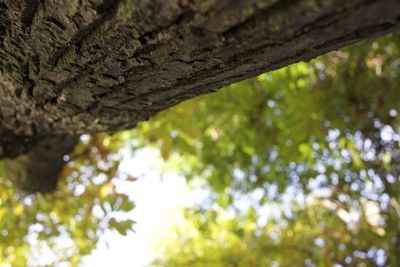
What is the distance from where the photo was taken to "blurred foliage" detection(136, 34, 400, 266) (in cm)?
208

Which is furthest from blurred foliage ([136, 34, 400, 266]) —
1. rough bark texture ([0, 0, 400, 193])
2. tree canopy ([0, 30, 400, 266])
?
rough bark texture ([0, 0, 400, 193])

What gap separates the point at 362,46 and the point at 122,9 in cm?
171

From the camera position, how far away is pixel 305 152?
2195 mm

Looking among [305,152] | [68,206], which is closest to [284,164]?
[305,152]

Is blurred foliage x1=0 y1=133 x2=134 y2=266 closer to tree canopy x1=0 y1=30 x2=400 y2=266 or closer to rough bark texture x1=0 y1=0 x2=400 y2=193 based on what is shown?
tree canopy x1=0 y1=30 x2=400 y2=266

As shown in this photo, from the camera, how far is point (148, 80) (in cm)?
77

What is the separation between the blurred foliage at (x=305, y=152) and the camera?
2.08m

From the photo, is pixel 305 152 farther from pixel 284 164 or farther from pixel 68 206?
pixel 68 206

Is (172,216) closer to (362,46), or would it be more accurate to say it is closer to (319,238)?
(319,238)

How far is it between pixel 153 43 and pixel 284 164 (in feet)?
6.15

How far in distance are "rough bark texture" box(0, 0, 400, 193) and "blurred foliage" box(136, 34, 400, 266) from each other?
3.22 ft

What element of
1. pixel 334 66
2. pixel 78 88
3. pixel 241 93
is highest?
pixel 334 66

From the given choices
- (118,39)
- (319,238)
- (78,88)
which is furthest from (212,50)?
(319,238)

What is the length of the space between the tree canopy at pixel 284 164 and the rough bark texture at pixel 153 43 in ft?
2.62
